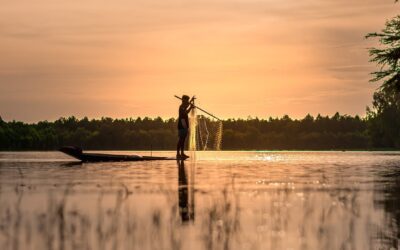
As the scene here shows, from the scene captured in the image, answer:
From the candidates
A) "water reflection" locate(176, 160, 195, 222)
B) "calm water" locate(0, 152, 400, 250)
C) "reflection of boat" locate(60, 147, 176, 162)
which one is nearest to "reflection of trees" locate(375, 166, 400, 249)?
"calm water" locate(0, 152, 400, 250)

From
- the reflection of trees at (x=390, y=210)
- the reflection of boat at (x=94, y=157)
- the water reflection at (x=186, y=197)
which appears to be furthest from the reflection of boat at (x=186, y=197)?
the reflection of boat at (x=94, y=157)

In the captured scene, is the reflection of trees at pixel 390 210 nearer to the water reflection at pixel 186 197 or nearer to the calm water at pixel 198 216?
the calm water at pixel 198 216

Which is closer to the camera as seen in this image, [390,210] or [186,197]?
[390,210]

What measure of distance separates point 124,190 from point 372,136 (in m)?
148

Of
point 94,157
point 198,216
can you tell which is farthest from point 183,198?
point 94,157

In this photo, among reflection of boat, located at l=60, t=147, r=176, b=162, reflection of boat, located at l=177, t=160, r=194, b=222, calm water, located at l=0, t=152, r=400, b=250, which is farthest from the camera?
reflection of boat, located at l=60, t=147, r=176, b=162

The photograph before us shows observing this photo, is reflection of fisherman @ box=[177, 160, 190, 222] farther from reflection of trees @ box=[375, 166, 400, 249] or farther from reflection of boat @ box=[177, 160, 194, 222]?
reflection of trees @ box=[375, 166, 400, 249]

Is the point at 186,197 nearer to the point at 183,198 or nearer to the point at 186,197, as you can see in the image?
the point at 186,197

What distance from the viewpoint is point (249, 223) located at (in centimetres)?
1566

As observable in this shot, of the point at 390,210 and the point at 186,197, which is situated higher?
the point at 186,197

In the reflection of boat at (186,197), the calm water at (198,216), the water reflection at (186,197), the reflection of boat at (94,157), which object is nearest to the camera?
the calm water at (198,216)

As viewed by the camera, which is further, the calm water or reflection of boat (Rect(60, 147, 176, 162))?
reflection of boat (Rect(60, 147, 176, 162))

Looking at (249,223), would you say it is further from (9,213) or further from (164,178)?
(164,178)

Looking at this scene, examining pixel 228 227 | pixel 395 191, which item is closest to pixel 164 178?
pixel 395 191
